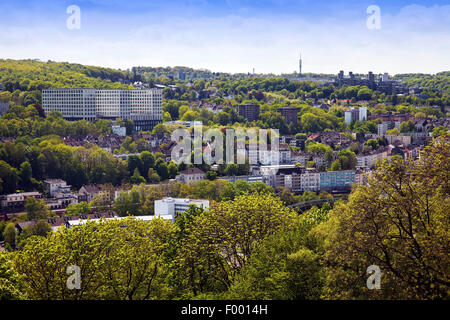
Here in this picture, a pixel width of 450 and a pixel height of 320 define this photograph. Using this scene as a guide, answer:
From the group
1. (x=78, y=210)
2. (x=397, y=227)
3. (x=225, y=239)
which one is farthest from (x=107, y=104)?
(x=397, y=227)

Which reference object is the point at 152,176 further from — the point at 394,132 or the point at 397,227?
the point at 397,227

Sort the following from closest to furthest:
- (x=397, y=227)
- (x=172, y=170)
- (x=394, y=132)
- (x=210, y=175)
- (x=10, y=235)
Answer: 1. (x=397, y=227)
2. (x=10, y=235)
3. (x=210, y=175)
4. (x=172, y=170)
5. (x=394, y=132)

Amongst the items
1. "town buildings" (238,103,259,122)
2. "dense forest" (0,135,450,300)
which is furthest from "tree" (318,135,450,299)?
"town buildings" (238,103,259,122)

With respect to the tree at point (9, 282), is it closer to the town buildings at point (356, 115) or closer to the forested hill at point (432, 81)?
the town buildings at point (356, 115)

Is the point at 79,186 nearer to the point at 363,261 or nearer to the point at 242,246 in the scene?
the point at 242,246

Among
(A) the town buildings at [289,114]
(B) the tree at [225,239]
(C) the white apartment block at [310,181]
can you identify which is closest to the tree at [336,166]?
(C) the white apartment block at [310,181]
